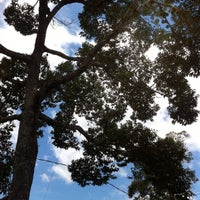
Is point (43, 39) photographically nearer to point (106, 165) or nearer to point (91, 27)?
point (91, 27)

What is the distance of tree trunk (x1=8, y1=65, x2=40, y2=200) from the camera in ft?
28.6

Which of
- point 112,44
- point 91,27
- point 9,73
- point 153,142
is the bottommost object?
point 153,142

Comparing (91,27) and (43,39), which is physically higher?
(91,27)

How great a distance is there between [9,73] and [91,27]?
160 inches

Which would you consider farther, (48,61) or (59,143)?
(48,61)

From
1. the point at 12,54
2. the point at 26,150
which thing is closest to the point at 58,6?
the point at 12,54

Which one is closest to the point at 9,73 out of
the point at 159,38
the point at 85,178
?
the point at 85,178

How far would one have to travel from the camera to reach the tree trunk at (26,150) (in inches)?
343

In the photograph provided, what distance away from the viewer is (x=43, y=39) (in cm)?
1216

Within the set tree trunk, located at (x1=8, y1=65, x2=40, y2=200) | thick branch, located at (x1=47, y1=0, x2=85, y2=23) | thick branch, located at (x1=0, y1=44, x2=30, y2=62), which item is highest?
thick branch, located at (x1=47, y1=0, x2=85, y2=23)

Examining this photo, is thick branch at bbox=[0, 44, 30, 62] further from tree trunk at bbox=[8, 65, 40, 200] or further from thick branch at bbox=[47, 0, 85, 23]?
thick branch at bbox=[47, 0, 85, 23]

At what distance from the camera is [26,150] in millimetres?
9391

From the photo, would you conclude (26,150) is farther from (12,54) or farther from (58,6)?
(58,6)

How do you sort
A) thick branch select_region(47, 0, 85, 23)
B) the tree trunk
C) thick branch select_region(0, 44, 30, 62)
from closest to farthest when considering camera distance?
the tree trunk < thick branch select_region(0, 44, 30, 62) < thick branch select_region(47, 0, 85, 23)
